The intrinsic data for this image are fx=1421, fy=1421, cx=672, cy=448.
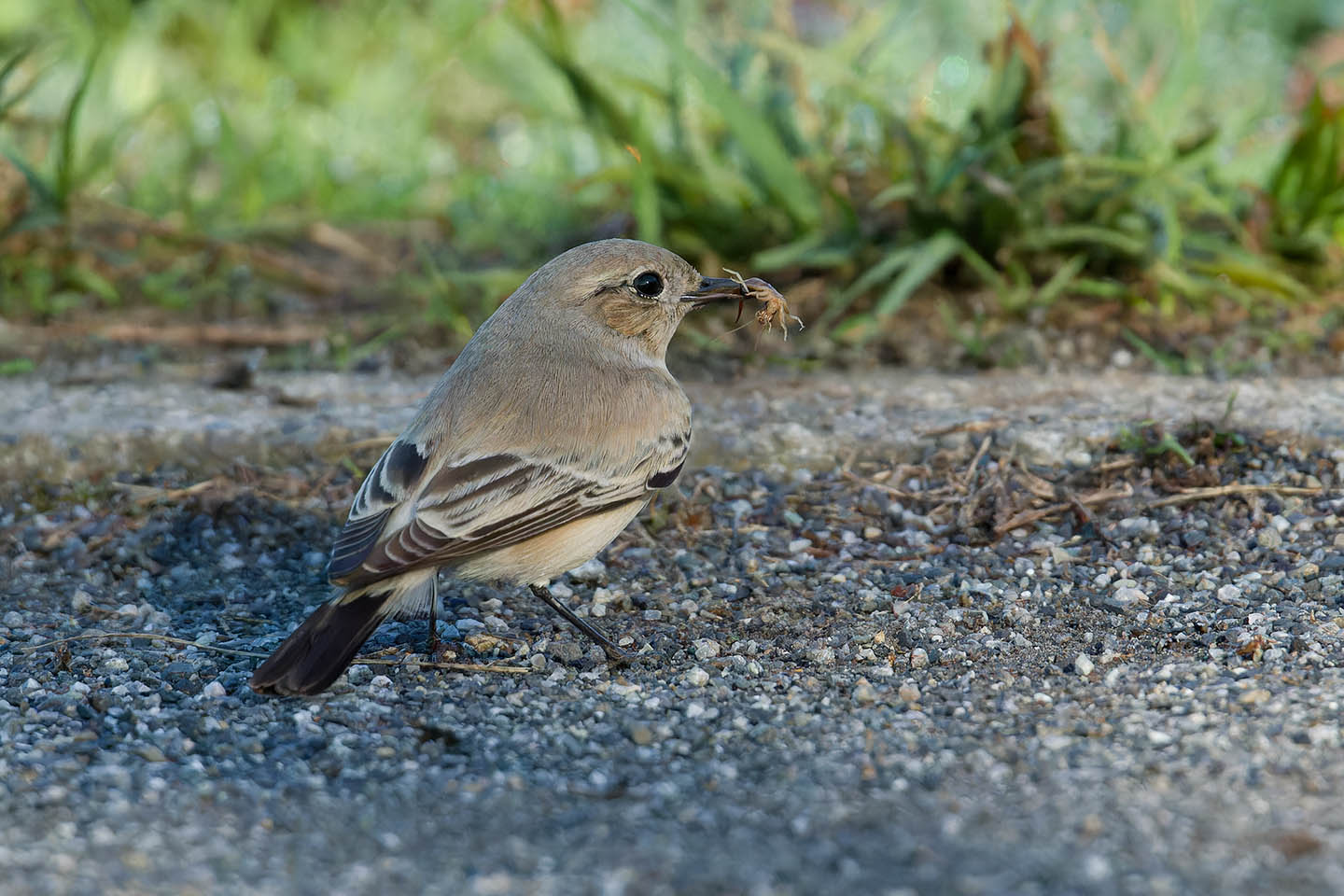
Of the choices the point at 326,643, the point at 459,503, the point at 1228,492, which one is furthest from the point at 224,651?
the point at 1228,492

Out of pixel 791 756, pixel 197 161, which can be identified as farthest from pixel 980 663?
pixel 197 161

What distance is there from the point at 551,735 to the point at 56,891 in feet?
3.60

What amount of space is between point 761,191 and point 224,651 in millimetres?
3133

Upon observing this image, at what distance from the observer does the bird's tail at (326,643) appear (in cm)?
339

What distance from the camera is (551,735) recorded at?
129 inches

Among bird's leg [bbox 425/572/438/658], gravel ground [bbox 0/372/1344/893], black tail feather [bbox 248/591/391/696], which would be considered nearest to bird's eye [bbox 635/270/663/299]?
gravel ground [bbox 0/372/1344/893]

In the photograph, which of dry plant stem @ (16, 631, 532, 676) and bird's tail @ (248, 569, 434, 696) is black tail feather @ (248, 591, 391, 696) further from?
dry plant stem @ (16, 631, 532, 676)

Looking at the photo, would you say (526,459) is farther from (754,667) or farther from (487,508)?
(754,667)

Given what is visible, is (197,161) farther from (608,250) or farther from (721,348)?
(608,250)

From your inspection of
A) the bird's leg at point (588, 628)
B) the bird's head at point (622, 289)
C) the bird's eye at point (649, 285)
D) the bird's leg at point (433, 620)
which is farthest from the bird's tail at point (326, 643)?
the bird's eye at point (649, 285)

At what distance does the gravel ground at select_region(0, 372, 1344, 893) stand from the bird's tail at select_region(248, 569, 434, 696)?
9 cm

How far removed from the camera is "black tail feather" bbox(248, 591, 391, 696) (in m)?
3.38

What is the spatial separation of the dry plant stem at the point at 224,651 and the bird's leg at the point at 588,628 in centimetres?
19

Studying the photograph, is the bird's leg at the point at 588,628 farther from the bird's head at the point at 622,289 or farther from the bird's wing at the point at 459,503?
the bird's head at the point at 622,289
